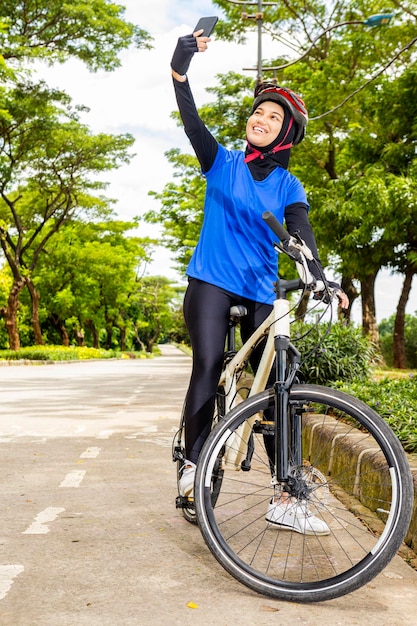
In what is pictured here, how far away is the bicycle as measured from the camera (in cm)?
291

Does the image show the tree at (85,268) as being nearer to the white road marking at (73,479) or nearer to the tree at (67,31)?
the tree at (67,31)

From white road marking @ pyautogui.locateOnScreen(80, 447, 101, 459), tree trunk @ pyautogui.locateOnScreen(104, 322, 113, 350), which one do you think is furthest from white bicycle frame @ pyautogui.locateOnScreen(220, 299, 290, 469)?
A: tree trunk @ pyautogui.locateOnScreen(104, 322, 113, 350)

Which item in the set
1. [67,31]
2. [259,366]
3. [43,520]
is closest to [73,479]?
[43,520]

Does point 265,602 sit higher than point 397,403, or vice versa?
point 397,403

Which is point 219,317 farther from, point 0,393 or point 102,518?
point 0,393

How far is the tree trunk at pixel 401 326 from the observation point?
80.9ft

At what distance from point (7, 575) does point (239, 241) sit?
1.74m

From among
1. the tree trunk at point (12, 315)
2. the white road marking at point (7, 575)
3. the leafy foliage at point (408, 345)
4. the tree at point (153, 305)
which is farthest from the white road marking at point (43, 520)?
the tree at point (153, 305)

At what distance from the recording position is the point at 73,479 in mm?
5492

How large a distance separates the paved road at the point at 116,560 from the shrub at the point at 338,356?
3191mm

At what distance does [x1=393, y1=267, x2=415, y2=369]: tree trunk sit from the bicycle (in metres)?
20.9

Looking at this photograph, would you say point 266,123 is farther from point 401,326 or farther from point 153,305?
point 153,305

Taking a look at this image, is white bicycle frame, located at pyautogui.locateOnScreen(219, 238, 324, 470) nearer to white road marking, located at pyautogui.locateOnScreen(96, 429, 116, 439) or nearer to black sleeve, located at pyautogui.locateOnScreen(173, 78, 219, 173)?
black sleeve, located at pyautogui.locateOnScreen(173, 78, 219, 173)

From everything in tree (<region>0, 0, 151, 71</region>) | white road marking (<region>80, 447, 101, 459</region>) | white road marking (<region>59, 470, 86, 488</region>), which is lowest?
white road marking (<region>59, 470, 86, 488</region>)
